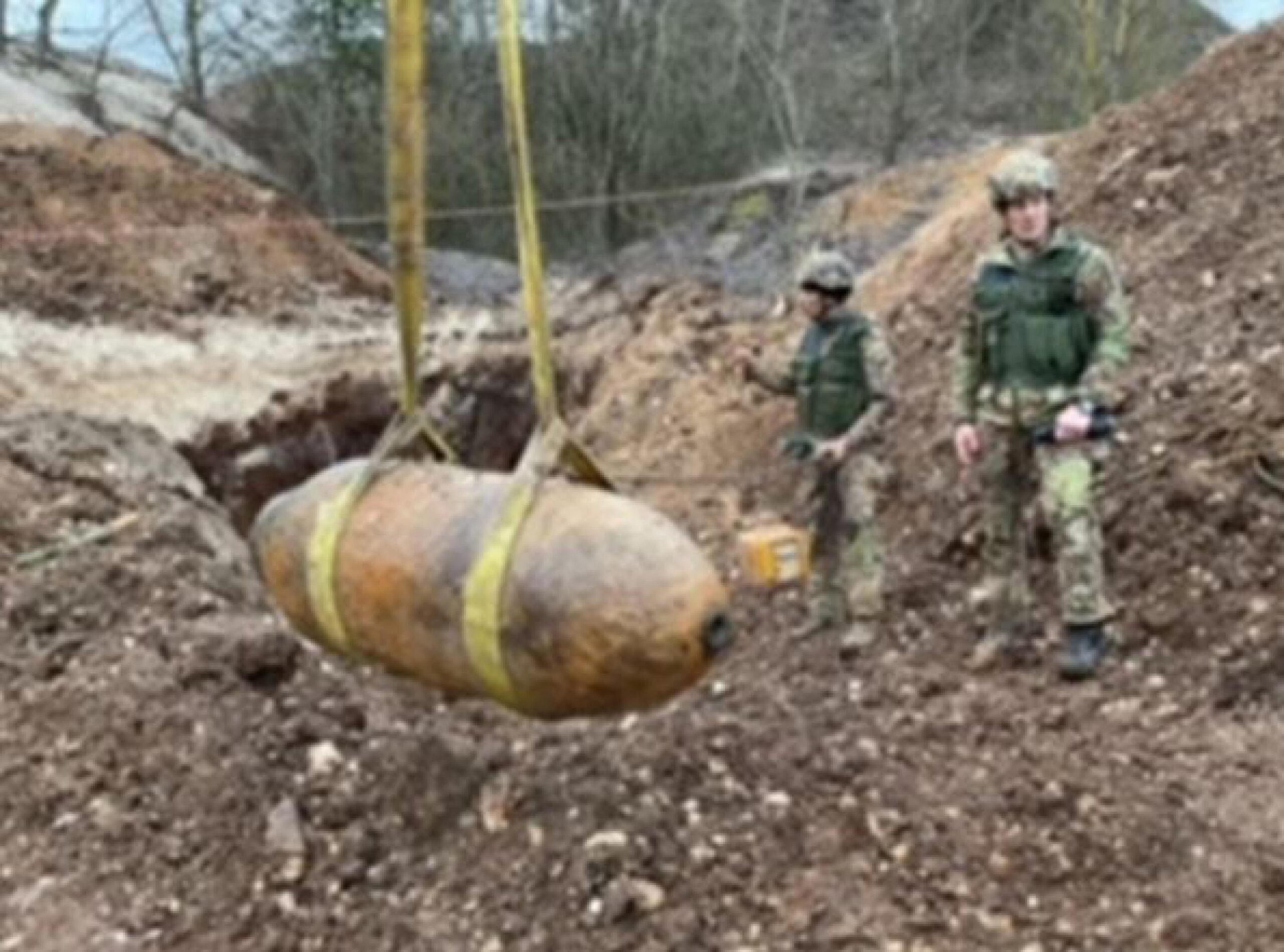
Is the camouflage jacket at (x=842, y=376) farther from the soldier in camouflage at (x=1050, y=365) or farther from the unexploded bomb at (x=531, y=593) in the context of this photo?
the unexploded bomb at (x=531, y=593)

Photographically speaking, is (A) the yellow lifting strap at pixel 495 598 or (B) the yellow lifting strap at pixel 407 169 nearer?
(B) the yellow lifting strap at pixel 407 169

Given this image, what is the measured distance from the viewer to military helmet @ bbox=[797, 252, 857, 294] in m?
7.04

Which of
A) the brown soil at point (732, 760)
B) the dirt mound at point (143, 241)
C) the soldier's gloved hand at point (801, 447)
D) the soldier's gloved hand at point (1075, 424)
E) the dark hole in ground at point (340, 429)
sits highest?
the soldier's gloved hand at point (1075, 424)

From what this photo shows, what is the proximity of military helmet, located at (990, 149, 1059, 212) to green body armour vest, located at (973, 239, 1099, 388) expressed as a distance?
0.81ft

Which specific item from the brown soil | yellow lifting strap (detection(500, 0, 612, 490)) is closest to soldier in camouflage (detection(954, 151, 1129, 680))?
the brown soil

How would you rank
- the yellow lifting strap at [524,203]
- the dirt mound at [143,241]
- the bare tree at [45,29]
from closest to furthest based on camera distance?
the yellow lifting strap at [524,203] → the dirt mound at [143,241] → the bare tree at [45,29]

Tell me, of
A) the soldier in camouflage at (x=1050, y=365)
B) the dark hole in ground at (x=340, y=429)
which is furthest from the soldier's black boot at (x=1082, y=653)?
the dark hole in ground at (x=340, y=429)

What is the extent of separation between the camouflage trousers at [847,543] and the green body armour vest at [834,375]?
16cm

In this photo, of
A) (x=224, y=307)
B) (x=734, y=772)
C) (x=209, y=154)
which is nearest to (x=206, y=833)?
(x=734, y=772)

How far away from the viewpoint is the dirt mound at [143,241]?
17.3 metres

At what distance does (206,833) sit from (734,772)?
59.5 inches

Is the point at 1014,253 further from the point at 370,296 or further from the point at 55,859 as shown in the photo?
the point at 370,296

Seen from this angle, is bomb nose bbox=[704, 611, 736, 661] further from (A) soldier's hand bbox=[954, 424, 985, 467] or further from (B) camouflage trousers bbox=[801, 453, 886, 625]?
(B) camouflage trousers bbox=[801, 453, 886, 625]

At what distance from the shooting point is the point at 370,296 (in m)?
20.0
